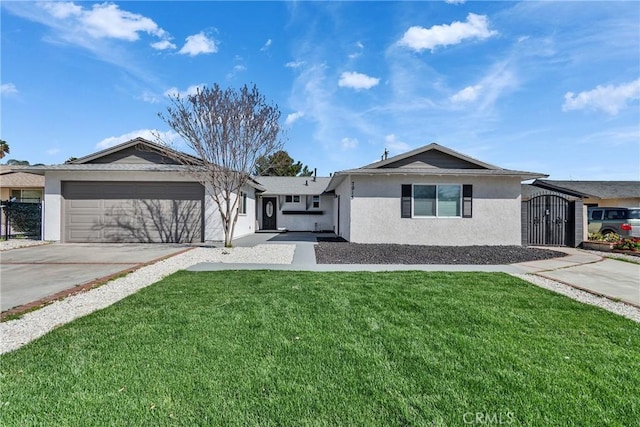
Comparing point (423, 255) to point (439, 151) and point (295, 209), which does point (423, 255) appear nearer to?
point (439, 151)

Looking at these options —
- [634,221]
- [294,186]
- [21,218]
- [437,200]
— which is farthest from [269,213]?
[634,221]

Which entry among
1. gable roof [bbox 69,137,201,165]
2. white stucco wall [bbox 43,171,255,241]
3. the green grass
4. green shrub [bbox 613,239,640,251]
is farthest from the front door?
green shrub [bbox 613,239,640,251]

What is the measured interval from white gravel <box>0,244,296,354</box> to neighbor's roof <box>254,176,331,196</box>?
11.6 meters

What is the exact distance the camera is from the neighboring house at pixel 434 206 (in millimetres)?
13445

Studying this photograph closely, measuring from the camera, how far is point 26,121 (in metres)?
13.3

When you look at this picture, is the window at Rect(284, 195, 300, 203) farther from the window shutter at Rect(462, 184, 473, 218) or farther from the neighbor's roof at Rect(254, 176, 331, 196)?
the window shutter at Rect(462, 184, 473, 218)

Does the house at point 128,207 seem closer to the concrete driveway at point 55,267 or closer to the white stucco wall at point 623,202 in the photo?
the concrete driveway at point 55,267

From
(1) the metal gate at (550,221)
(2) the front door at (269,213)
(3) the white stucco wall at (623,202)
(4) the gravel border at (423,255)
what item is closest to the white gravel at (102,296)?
(4) the gravel border at (423,255)

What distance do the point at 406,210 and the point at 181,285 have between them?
9.65m

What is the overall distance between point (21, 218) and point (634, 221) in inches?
1146

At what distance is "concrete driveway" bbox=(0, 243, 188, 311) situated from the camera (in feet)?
19.9

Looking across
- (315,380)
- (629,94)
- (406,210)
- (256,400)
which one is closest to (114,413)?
(256,400)

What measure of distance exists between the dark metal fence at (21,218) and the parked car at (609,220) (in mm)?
26827

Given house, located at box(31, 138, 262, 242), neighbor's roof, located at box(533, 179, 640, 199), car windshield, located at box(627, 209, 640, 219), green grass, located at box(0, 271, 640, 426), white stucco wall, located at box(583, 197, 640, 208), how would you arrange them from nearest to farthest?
green grass, located at box(0, 271, 640, 426)
house, located at box(31, 138, 262, 242)
car windshield, located at box(627, 209, 640, 219)
neighbor's roof, located at box(533, 179, 640, 199)
white stucco wall, located at box(583, 197, 640, 208)
